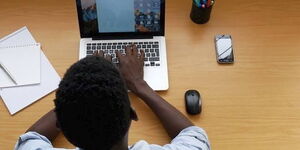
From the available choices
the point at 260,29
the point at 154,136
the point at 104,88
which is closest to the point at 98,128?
the point at 104,88

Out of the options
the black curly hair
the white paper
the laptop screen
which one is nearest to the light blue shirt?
the white paper

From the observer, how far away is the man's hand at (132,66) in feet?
3.86

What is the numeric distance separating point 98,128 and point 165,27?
2.16 ft

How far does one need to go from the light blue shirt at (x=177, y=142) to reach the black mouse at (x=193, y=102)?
70 mm

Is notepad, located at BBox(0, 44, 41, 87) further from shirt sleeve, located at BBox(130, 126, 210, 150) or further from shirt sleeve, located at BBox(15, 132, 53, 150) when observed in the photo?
shirt sleeve, located at BBox(130, 126, 210, 150)

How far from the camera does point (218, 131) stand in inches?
44.5

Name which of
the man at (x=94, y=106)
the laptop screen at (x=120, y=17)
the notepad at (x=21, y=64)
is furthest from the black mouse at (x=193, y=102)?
the notepad at (x=21, y=64)

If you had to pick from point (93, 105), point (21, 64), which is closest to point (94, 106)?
point (93, 105)

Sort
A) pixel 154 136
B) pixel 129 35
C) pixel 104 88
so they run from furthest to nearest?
1. pixel 129 35
2. pixel 154 136
3. pixel 104 88

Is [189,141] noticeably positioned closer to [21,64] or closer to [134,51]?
[134,51]

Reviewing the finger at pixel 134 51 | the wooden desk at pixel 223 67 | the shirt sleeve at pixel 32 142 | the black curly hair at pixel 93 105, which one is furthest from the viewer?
the finger at pixel 134 51

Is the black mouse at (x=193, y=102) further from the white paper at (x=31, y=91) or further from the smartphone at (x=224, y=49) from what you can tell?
the white paper at (x=31, y=91)

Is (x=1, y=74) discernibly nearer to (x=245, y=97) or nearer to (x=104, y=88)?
(x=104, y=88)

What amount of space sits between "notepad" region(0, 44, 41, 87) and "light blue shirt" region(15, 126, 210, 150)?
0.70ft
